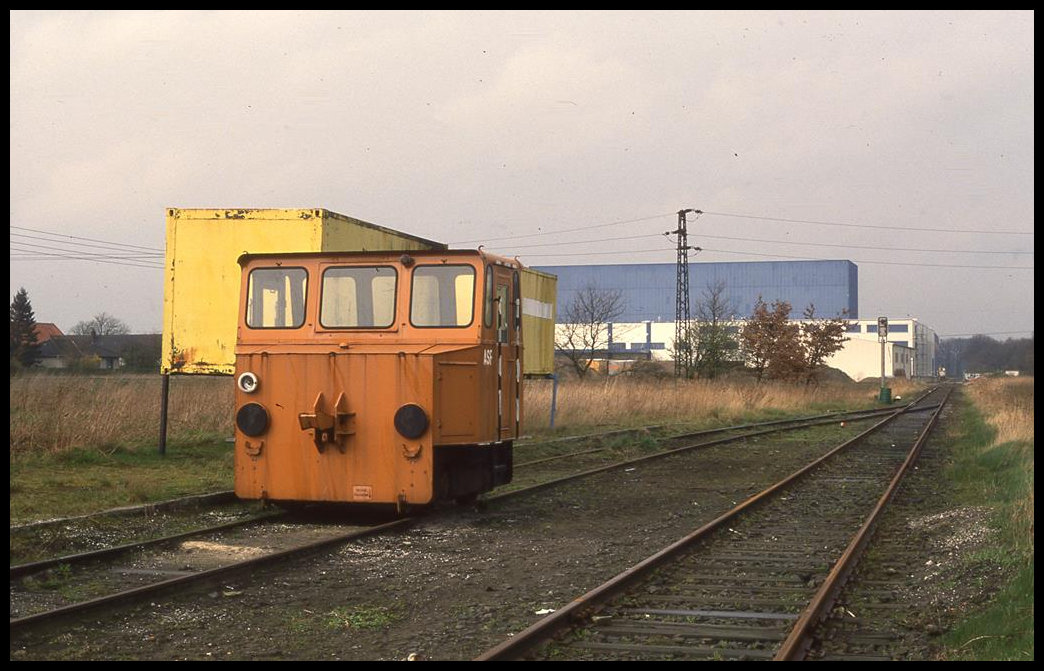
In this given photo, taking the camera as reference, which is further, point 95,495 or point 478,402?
point 95,495

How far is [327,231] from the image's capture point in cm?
1647

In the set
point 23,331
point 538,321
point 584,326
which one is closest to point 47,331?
point 23,331

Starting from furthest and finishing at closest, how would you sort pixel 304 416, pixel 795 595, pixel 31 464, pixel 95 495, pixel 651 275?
1. pixel 651 275
2. pixel 31 464
3. pixel 95 495
4. pixel 304 416
5. pixel 795 595

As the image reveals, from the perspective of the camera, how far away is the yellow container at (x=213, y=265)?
16797 millimetres

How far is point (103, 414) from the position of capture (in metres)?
16.6

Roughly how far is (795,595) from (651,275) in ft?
331

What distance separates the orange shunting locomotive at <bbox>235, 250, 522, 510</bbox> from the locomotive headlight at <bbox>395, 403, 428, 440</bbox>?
0.01 m

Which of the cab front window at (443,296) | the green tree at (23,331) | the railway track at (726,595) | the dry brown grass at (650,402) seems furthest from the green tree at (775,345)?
the cab front window at (443,296)

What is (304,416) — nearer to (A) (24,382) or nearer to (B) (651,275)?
(A) (24,382)

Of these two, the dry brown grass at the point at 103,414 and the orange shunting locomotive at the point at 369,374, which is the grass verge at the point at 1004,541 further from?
the dry brown grass at the point at 103,414

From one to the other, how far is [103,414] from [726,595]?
11.6 metres

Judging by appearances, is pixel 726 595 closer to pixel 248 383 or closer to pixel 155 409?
pixel 248 383

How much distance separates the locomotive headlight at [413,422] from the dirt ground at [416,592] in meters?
0.96
